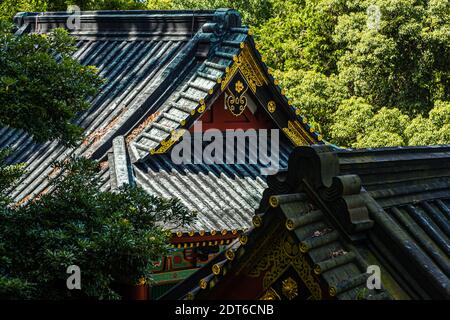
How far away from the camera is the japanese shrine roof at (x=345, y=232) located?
476cm

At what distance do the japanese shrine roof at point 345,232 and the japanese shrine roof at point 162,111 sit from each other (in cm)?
509

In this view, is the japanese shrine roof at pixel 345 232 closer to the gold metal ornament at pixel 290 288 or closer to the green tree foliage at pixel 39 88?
the gold metal ornament at pixel 290 288

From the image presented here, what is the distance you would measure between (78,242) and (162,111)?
5837mm

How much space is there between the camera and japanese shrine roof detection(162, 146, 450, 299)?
4.76 meters

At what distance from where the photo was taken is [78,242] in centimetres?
631

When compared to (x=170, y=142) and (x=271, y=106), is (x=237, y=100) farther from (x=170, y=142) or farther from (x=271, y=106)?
(x=170, y=142)

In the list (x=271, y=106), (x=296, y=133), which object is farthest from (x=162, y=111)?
(x=296, y=133)

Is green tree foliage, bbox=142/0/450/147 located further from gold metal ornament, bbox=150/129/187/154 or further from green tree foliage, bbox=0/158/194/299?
green tree foliage, bbox=0/158/194/299

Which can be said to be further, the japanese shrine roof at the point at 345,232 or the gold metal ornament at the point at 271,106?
the gold metal ornament at the point at 271,106

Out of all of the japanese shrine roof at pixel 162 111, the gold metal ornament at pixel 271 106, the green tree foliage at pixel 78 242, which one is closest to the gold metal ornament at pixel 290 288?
the green tree foliage at pixel 78 242

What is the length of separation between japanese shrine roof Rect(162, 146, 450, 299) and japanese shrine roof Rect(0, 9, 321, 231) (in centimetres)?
509

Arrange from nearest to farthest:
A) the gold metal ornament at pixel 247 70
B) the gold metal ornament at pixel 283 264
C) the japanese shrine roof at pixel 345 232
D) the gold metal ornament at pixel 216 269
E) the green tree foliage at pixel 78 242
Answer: the japanese shrine roof at pixel 345 232, the gold metal ornament at pixel 283 264, the gold metal ornament at pixel 216 269, the green tree foliage at pixel 78 242, the gold metal ornament at pixel 247 70

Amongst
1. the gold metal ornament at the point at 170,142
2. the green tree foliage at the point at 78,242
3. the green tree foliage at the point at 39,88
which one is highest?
the gold metal ornament at the point at 170,142

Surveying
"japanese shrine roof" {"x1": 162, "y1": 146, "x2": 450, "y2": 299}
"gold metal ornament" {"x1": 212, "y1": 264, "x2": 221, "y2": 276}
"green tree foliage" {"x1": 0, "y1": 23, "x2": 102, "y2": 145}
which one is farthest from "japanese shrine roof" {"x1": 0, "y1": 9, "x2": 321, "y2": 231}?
"japanese shrine roof" {"x1": 162, "y1": 146, "x2": 450, "y2": 299}
